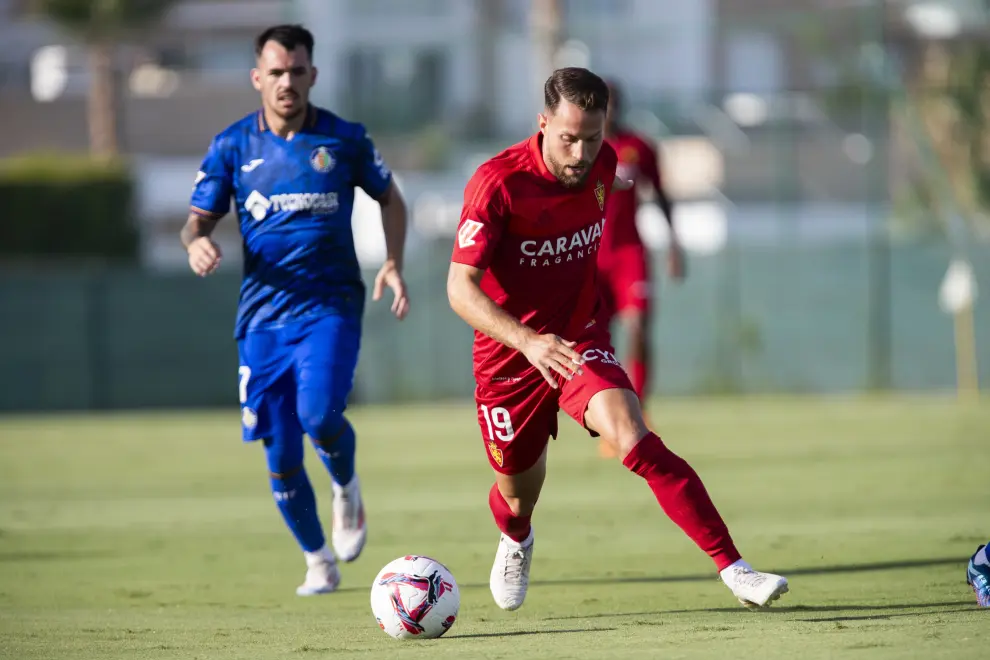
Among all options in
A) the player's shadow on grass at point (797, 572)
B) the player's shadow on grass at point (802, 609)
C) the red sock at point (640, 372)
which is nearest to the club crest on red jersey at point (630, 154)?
the red sock at point (640, 372)

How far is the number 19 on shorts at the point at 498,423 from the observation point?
6500 mm

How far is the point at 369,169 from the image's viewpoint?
25.6 feet

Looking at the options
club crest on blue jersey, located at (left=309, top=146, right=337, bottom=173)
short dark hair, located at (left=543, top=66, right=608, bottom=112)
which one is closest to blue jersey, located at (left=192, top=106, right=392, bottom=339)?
club crest on blue jersey, located at (left=309, top=146, right=337, bottom=173)

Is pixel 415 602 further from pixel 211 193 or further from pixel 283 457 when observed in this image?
pixel 211 193

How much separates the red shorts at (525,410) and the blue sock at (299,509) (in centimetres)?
128

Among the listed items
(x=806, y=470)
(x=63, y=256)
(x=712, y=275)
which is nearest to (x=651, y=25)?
(x=712, y=275)

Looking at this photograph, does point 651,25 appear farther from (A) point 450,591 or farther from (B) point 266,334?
(A) point 450,591

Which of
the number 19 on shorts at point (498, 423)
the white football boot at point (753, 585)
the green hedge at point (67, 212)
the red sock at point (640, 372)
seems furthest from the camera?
the green hedge at point (67, 212)

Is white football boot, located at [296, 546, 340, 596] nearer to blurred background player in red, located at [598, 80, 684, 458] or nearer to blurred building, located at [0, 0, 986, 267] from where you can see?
blurred background player in red, located at [598, 80, 684, 458]

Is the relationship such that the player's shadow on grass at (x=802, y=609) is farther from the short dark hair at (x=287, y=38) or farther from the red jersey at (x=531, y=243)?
the short dark hair at (x=287, y=38)

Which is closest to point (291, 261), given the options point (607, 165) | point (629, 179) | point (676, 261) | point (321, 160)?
point (321, 160)

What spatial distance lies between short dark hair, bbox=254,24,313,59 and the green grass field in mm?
2582

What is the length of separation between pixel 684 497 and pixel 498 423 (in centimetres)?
100

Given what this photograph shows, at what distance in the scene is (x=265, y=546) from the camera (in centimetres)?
916
